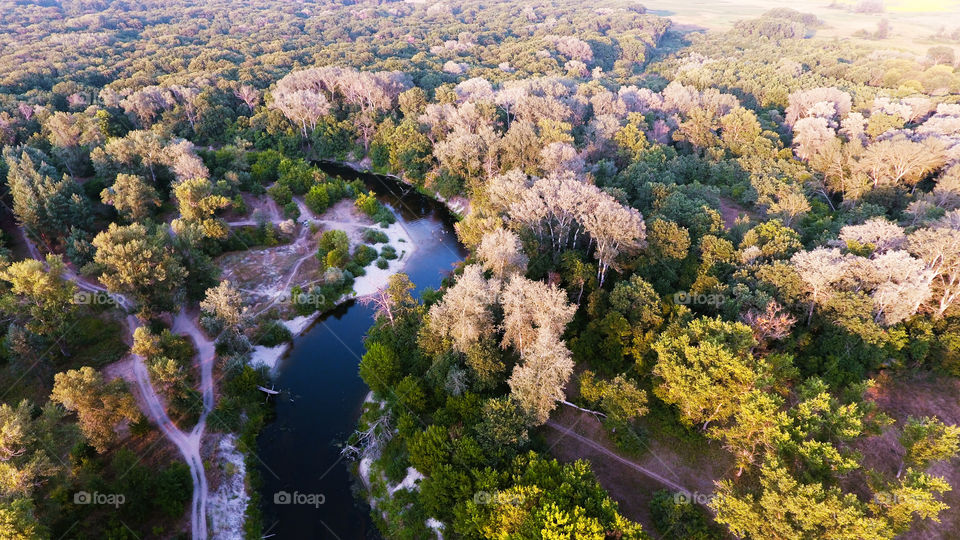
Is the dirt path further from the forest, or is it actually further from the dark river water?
the dark river water

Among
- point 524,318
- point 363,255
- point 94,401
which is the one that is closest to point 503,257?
point 524,318

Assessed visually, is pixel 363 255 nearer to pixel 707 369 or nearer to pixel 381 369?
pixel 381 369

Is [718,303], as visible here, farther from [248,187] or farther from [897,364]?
[248,187]

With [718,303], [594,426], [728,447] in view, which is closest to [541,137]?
[718,303]

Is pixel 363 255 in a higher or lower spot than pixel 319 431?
higher

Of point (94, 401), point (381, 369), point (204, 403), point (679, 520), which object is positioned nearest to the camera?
point (679, 520)

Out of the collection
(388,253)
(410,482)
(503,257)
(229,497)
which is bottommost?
(229,497)

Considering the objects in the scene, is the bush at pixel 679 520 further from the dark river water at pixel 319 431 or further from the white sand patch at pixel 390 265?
the white sand patch at pixel 390 265
